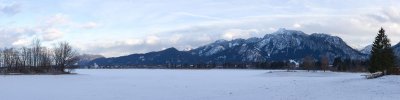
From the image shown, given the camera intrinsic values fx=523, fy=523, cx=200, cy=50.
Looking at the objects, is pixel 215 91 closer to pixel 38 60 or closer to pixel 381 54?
pixel 381 54

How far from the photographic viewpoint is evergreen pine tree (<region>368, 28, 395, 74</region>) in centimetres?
6781

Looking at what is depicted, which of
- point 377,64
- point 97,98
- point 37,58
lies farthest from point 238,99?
point 37,58

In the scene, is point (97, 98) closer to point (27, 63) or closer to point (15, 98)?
point (15, 98)

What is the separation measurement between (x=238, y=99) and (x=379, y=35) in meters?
45.6

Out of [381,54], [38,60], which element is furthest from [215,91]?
[38,60]

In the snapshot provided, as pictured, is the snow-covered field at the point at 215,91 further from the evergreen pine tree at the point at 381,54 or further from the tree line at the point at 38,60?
the tree line at the point at 38,60

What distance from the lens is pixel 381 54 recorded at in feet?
223

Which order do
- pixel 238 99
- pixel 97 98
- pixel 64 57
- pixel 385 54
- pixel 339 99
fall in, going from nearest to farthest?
pixel 339 99 → pixel 238 99 → pixel 97 98 → pixel 385 54 → pixel 64 57

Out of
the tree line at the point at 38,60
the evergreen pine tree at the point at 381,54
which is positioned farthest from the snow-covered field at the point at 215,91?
the tree line at the point at 38,60

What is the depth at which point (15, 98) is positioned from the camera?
108ft

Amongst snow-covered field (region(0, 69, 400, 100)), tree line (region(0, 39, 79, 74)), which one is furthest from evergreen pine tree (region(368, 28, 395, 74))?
tree line (region(0, 39, 79, 74))

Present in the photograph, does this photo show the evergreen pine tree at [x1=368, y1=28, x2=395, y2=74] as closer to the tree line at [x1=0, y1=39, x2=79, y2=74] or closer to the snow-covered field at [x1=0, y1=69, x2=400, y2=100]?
the snow-covered field at [x1=0, y1=69, x2=400, y2=100]

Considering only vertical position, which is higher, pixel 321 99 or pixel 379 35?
pixel 379 35

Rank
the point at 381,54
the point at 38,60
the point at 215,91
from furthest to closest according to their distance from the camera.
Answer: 1. the point at 38,60
2. the point at 381,54
3. the point at 215,91
